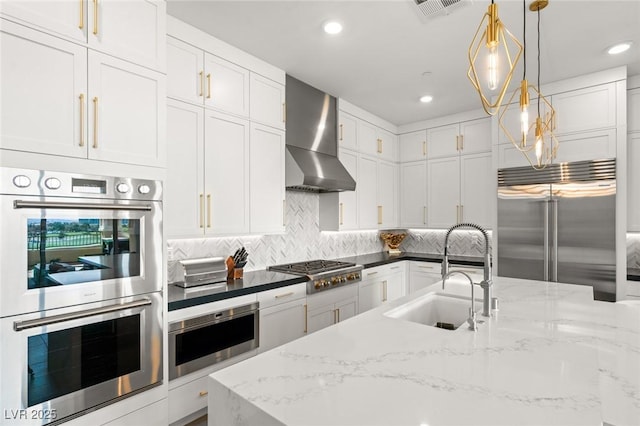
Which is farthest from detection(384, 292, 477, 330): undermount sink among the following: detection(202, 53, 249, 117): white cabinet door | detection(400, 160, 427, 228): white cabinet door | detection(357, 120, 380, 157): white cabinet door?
detection(400, 160, 427, 228): white cabinet door

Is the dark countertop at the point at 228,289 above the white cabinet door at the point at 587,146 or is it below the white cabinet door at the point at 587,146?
below

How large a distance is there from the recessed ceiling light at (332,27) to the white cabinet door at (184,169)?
1103 millimetres

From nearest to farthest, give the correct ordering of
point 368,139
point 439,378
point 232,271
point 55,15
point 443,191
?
Answer: point 439,378, point 55,15, point 232,271, point 368,139, point 443,191

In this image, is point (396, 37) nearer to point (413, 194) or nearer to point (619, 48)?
point (619, 48)

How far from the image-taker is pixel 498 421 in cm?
81

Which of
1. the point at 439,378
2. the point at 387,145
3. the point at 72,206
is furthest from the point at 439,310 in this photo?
the point at 387,145

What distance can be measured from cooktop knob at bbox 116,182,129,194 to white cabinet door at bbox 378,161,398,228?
3.31m

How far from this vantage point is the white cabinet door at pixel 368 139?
13.7ft

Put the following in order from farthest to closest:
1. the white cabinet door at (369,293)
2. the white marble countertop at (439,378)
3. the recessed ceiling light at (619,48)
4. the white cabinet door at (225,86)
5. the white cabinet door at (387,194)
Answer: the white cabinet door at (387,194) → the white cabinet door at (369,293) → the recessed ceiling light at (619,48) → the white cabinet door at (225,86) → the white marble countertop at (439,378)

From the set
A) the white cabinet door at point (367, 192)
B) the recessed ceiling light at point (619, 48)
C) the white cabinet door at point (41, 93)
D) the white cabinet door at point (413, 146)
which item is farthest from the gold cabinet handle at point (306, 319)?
the recessed ceiling light at point (619, 48)

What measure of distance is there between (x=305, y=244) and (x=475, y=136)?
2602 mm

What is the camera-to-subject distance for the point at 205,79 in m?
2.50

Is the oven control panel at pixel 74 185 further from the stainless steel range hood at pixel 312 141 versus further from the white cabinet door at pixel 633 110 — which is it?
the white cabinet door at pixel 633 110

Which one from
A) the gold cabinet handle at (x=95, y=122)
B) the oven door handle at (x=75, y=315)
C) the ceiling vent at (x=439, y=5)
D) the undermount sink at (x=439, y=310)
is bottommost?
the undermount sink at (x=439, y=310)
